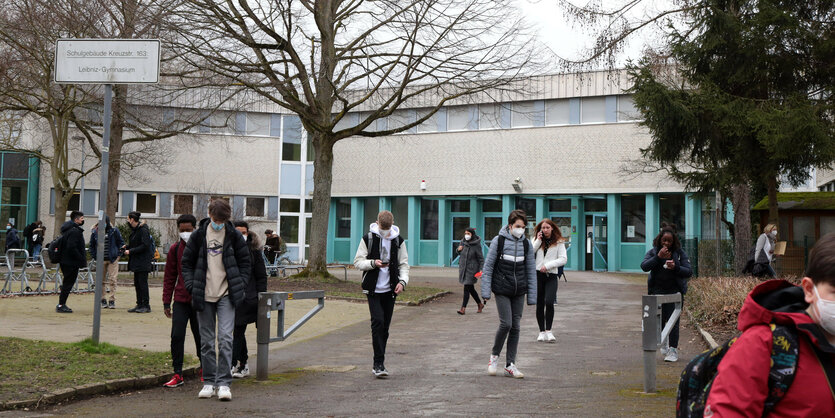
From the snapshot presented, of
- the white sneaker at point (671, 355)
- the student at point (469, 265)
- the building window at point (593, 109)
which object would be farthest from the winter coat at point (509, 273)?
the building window at point (593, 109)

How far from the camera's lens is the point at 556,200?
40062 mm

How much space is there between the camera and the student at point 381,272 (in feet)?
32.7

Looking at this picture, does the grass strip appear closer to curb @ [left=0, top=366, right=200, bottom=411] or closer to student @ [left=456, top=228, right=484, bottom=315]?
curb @ [left=0, top=366, right=200, bottom=411]

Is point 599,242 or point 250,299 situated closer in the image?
point 250,299

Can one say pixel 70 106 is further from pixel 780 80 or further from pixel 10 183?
pixel 10 183

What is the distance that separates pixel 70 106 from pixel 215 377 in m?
18.6

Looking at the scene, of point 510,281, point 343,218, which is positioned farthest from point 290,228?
point 510,281

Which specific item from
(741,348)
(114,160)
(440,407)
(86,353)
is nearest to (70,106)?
(114,160)

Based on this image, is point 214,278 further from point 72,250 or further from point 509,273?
point 72,250

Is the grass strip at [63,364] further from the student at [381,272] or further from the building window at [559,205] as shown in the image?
the building window at [559,205]

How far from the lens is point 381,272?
10062 millimetres

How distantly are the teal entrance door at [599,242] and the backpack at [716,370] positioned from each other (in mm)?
36354

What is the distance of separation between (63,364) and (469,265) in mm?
9860

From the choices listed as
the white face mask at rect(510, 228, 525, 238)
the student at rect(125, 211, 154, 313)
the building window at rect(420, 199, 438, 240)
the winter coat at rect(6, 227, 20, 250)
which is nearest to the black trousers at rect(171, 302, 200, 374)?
the white face mask at rect(510, 228, 525, 238)
